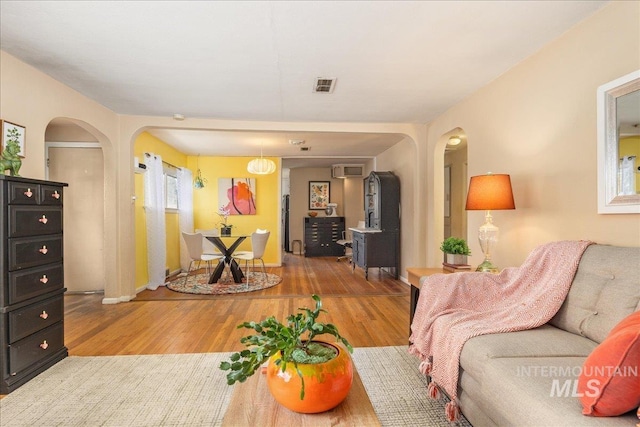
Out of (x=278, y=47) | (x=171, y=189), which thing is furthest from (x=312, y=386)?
(x=171, y=189)

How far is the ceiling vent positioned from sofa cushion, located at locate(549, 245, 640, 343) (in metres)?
2.38

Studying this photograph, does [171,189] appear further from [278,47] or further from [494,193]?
[494,193]

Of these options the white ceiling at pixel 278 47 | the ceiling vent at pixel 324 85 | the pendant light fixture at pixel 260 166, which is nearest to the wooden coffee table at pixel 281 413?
the white ceiling at pixel 278 47

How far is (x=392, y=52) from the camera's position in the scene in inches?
104

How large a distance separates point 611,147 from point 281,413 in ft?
7.20

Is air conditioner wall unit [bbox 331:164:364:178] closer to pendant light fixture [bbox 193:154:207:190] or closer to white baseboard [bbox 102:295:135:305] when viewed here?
pendant light fixture [bbox 193:154:207:190]

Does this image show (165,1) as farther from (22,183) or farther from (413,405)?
(413,405)

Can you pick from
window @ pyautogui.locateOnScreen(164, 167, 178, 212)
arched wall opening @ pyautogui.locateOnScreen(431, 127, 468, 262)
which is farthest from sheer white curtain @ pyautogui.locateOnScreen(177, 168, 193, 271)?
arched wall opening @ pyautogui.locateOnScreen(431, 127, 468, 262)

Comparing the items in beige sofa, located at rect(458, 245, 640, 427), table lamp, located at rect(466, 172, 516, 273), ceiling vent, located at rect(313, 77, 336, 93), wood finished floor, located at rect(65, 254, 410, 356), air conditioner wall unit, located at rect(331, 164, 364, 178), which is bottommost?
wood finished floor, located at rect(65, 254, 410, 356)

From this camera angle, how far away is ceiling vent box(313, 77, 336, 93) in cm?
318

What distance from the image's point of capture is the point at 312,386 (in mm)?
1194

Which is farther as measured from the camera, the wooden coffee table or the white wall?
the white wall

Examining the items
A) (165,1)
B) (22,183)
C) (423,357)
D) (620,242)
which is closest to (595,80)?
(620,242)

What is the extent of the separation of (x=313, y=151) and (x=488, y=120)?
4109 mm
